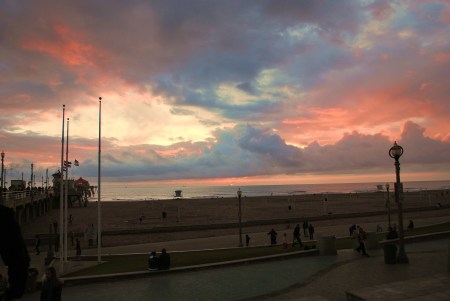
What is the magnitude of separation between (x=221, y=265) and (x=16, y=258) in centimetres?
1356

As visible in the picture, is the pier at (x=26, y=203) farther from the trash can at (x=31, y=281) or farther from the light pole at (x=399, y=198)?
the light pole at (x=399, y=198)

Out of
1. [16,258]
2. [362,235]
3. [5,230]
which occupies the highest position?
[5,230]

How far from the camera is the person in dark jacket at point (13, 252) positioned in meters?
3.80

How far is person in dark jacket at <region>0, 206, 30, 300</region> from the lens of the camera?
3.80 metres

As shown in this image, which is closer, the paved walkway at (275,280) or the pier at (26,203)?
the paved walkway at (275,280)

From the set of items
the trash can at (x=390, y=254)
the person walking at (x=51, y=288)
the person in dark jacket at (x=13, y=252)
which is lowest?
the trash can at (x=390, y=254)

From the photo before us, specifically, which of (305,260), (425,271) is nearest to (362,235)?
(305,260)

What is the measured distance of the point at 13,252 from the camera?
3.82 metres

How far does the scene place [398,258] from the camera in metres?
14.9

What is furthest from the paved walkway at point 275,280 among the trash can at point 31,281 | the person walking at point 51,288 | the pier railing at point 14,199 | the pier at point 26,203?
the pier railing at point 14,199

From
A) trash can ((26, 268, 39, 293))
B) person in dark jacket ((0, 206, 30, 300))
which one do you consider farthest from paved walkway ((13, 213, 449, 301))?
person in dark jacket ((0, 206, 30, 300))

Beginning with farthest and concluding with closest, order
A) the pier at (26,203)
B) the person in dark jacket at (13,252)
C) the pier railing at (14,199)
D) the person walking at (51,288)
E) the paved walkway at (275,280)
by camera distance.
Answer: the pier at (26,203) → the pier railing at (14,199) → the paved walkway at (275,280) → the person walking at (51,288) → the person in dark jacket at (13,252)

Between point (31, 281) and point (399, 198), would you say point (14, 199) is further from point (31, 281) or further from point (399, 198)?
point (399, 198)

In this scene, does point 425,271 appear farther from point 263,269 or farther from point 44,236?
point 44,236
